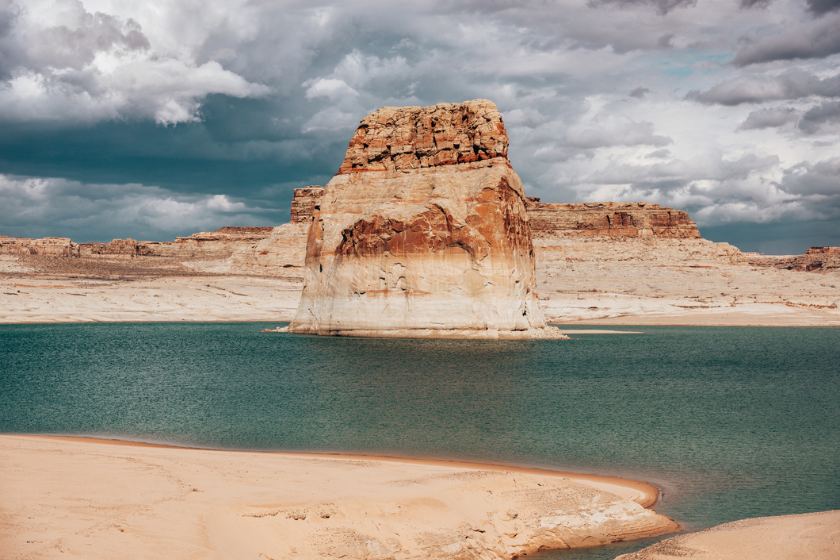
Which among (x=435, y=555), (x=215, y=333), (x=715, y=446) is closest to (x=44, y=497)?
(x=435, y=555)

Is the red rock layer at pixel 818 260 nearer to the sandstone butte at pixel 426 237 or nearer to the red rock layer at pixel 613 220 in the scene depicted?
the red rock layer at pixel 613 220

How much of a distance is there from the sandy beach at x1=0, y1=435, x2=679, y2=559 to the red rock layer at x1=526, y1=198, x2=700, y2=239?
121 metres

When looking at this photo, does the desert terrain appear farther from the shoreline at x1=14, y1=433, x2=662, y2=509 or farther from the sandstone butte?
the shoreline at x1=14, y1=433, x2=662, y2=509

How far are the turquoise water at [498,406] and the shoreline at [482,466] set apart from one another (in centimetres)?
40

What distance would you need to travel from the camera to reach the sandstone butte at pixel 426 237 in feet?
138

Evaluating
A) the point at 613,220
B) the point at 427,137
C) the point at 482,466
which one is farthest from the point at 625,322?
the point at 613,220

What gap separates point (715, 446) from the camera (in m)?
15.7

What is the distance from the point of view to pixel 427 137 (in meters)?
47.4

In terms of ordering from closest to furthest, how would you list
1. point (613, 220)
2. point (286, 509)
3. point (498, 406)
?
point (286, 509) → point (498, 406) → point (613, 220)

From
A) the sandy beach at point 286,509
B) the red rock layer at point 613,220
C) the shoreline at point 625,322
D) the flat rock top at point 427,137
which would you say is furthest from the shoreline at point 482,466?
the red rock layer at point 613,220

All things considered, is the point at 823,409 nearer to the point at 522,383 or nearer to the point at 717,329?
the point at 522,383

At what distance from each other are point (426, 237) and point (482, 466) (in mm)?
29602

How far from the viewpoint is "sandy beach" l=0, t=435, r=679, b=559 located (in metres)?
7.64

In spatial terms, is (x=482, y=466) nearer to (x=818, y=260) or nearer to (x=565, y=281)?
(x=565, y=281)
